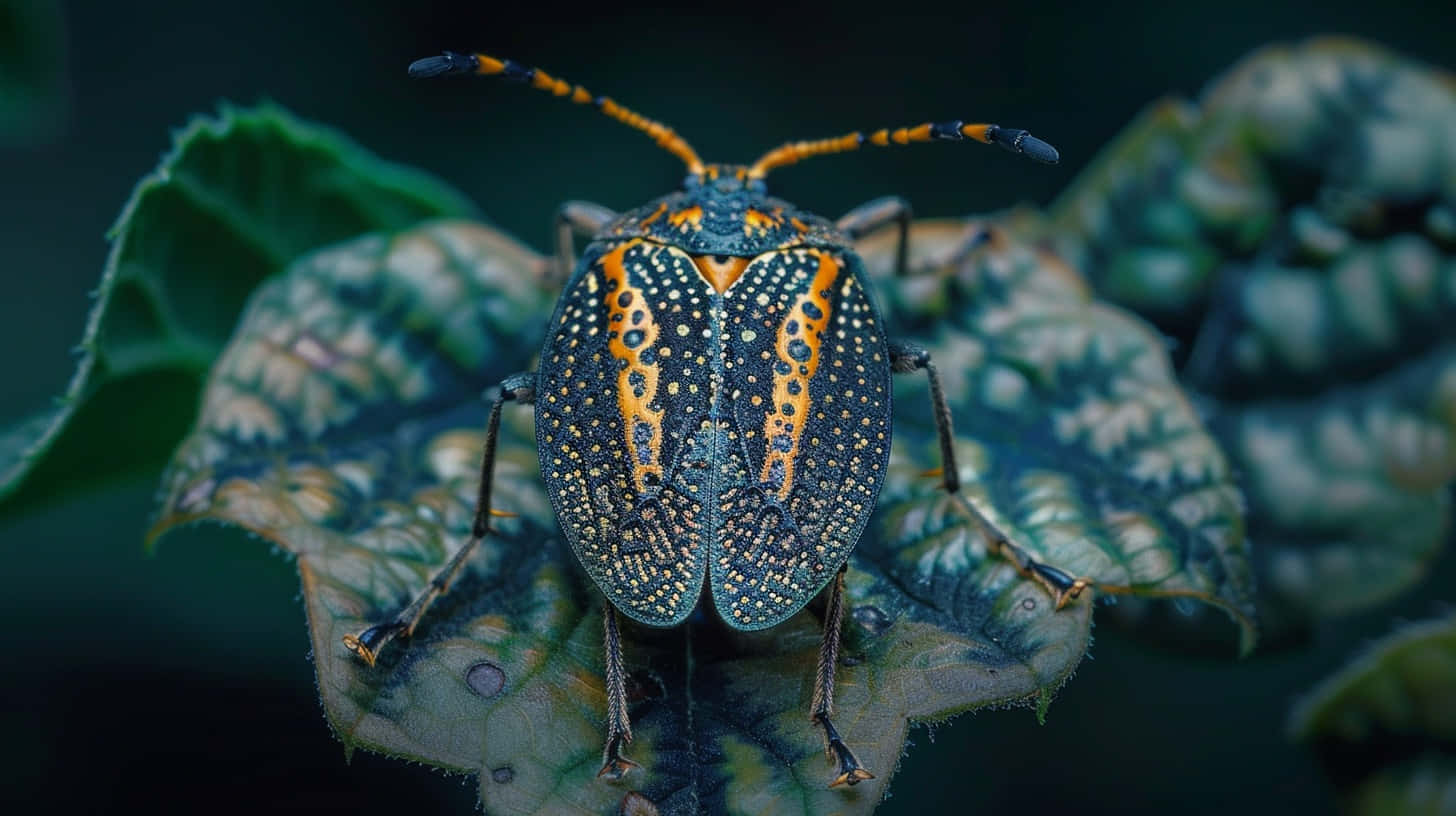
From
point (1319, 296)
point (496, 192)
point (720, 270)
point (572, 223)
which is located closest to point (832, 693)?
point (720, 270)

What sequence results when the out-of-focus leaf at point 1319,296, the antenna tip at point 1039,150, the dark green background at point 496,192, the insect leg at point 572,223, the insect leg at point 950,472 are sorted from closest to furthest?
the insect leg at point 950,472 → the antenna tip at point 1039,150 → the out-of-focus leaf at point 1319,296 → the insect leg at point 572,223 → the dark green background at point 496,192

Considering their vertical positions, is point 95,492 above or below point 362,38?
below

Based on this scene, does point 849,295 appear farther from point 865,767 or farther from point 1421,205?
point 1421,205

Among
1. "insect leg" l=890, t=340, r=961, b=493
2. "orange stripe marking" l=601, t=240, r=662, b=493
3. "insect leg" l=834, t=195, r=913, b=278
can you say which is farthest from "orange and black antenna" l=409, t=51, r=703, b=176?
"insect leg" l=890, t=340, r=961, b=493

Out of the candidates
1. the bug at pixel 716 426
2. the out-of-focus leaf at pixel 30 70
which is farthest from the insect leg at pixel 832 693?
the out-of-focus leaf at pixel 30 70

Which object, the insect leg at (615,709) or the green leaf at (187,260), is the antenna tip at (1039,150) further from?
the green leaf at (187,260)

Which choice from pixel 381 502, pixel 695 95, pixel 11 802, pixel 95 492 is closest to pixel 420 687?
pixel 381 502

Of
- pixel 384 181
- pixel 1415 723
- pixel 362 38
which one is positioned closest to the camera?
pixel 1415 723

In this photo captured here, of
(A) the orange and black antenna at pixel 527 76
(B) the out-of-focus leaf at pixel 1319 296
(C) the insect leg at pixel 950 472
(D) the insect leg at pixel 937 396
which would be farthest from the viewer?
(B) the out-of-focus leaf at pixel 1319 296
